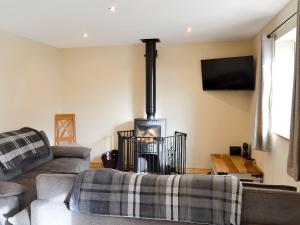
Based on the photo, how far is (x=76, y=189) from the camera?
61.5 inches

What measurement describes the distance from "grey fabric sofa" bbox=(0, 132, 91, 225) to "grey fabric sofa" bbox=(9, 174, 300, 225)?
1.83 feet

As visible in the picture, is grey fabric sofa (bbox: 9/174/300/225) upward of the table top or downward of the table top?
upward

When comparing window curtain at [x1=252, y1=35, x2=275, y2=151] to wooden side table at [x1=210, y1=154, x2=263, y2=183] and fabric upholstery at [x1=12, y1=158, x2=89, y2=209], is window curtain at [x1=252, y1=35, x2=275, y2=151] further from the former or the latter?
fabric upholstery at [x1=12, y1=158, x2=89, y2=209]

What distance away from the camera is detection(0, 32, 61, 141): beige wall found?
389 centimetres

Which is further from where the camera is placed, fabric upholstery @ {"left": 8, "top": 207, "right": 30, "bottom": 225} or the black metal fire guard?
the black metal fire guard

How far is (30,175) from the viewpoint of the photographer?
317cm

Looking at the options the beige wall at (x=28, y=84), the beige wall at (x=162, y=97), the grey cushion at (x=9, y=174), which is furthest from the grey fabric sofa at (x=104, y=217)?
the beige wall at (x=162, y=97)

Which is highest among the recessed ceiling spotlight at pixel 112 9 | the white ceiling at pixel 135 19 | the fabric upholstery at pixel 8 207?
the white ceiling at pixel 135 19

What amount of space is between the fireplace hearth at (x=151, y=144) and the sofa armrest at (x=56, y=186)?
8.93 feet

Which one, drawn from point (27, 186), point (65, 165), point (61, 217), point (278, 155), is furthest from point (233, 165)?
point (61, 217)

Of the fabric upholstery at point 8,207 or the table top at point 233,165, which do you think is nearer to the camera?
the fabric upholstery at point 8,207

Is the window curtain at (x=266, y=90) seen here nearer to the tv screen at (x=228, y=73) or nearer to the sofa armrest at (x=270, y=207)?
the tv screen at (x=228, y=73)

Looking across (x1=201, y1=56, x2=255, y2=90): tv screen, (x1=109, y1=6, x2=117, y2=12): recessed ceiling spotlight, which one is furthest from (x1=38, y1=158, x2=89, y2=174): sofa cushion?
(x1=201, y1=56, x2=255, y2=90): tv screen

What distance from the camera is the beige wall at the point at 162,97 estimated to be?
4.86 meters
